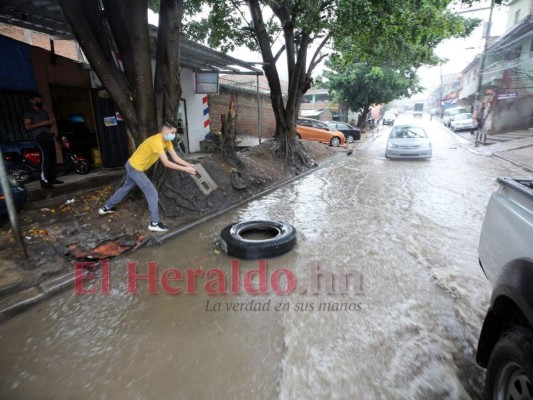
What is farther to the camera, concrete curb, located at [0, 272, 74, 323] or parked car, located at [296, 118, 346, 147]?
parked car, located at [296, 118, 346, 147]

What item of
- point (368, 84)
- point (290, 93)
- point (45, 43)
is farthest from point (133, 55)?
point (368, 84)

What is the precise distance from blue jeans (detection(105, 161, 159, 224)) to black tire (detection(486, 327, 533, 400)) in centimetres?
478

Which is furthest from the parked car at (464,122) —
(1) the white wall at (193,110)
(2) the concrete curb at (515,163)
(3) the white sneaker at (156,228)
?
(3) the white sneaker at (156,228)

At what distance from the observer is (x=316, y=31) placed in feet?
31.8

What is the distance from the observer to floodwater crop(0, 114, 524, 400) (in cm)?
249

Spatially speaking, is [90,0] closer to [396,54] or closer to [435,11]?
[435,11]

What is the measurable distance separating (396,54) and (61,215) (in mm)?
12376

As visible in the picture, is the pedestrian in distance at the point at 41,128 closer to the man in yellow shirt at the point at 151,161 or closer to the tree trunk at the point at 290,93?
the man in yellow shirt at the point at 151,161

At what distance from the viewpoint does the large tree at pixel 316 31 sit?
835cm

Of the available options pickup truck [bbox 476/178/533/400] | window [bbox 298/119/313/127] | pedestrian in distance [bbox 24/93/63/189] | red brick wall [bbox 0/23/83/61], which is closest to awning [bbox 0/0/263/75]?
Result: pedestrian in distance [bbox 24/93/63/189]

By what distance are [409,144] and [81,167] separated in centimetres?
1262

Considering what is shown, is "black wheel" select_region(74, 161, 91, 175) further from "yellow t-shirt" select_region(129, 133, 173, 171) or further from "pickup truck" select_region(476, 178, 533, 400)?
"pickup truck" select_region(476, 178, 533, 400)

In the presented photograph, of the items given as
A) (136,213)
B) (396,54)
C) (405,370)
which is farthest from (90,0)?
(396,54)

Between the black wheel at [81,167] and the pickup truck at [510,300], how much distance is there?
9598mm
